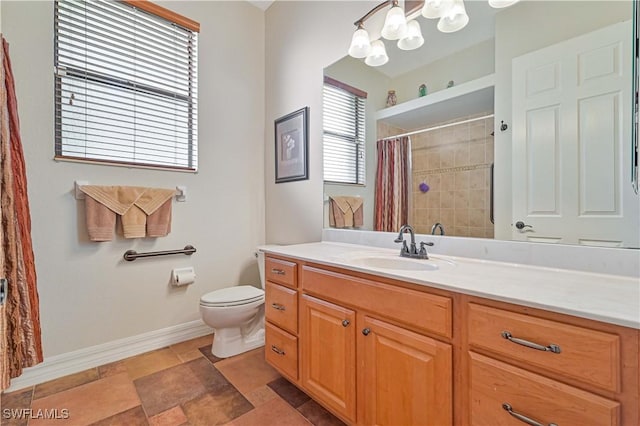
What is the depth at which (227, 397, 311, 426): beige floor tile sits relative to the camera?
57.5 inches

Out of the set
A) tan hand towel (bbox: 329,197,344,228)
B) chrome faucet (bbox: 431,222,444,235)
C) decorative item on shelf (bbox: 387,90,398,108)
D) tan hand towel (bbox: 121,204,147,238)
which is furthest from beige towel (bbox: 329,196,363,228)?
tan hand towel (bbox: 121,204,147,238)

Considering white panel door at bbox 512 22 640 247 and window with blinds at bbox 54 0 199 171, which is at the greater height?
window with blinds at bbox 54 0 199 171

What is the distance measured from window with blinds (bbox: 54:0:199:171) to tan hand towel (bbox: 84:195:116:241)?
0.32 m

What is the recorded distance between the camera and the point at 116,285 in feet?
6.82

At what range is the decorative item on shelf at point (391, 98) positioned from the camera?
1798mm

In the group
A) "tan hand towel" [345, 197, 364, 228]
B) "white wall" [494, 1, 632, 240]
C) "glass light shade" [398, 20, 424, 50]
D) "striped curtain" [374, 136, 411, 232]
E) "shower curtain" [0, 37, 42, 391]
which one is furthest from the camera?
"tan hand towel" [345, 197, 364, 228]

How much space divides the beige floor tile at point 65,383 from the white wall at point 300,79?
1.56 metres

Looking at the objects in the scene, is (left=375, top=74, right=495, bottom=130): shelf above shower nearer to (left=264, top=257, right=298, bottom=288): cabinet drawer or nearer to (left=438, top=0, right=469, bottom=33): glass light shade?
(left=438, top=0, right=469, bottom=33): glass light shade

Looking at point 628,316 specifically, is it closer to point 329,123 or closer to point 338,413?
point 338,413

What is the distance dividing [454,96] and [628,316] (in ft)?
3.91

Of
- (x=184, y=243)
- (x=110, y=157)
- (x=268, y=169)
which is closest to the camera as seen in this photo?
(x=110, y=157)

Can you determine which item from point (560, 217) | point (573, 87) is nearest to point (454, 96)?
point (573, 87)

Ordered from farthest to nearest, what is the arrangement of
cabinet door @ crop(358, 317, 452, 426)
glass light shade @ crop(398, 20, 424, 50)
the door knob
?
glass light shade @ crop(398, 20, 424, 50)
the door knob
cabinet door @ crop(358, 317, 452, 426)

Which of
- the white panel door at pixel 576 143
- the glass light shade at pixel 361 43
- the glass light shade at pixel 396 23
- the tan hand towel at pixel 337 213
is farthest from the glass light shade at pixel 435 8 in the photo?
the tan hand towel at pixel 337 213
